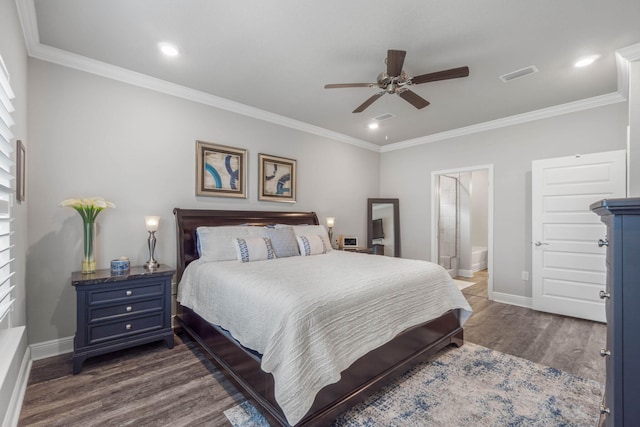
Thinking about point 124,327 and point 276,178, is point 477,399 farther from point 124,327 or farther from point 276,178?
point 276,178

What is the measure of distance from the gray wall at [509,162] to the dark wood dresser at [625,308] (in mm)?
3694

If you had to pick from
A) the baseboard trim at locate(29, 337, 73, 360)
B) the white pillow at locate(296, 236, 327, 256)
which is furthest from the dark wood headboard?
the baseboard trim at locate(29, 337, 73, 360)

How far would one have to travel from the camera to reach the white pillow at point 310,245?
3.58 meters

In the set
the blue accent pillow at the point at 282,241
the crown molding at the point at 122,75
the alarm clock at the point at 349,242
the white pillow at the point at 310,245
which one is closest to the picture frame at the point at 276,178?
the crown molding at the point at 122,75

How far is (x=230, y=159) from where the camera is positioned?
379cm

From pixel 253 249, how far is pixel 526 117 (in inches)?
165

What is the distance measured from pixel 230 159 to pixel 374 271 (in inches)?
95.4

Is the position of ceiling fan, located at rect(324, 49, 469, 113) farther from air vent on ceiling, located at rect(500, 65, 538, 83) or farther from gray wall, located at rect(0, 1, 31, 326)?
gray wall, located at rect(0, 1, 31, 326)

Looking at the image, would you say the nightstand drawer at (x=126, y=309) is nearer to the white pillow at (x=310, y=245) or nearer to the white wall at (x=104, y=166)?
the white wall at (x=104, y=166)

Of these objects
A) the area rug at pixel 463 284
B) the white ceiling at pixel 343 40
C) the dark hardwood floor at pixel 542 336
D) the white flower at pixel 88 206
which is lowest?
the area rug at pixel 463 284

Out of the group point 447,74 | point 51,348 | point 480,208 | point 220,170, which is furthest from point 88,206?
point 480,208

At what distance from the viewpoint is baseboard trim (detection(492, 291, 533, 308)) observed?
4144 mm

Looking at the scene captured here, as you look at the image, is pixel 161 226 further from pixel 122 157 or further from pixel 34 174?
pixel 34 174

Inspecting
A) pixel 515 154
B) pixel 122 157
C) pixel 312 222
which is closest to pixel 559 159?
pixel 515 154
